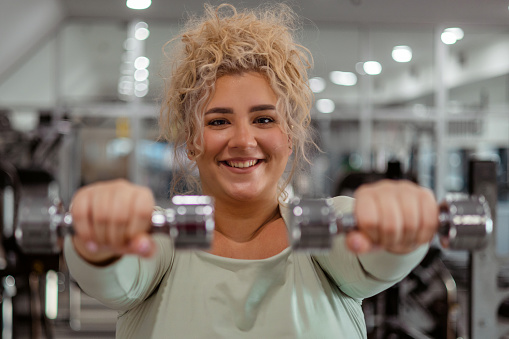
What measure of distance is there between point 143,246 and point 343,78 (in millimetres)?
6920

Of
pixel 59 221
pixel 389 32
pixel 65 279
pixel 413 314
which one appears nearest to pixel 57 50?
pixel 65 279

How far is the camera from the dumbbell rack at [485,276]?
7.43 ft

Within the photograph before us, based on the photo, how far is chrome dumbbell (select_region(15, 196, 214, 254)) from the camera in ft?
2.15

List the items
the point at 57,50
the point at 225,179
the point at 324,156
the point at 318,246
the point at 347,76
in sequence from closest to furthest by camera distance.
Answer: the point at 318,246
the point at 225,179
the point at 324,156
the point at 57,50
the point at 347,76

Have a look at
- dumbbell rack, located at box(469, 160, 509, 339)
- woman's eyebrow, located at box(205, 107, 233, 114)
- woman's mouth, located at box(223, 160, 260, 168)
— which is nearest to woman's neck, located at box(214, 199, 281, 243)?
woman's mouth, located at box(223, 160, 260, 168)

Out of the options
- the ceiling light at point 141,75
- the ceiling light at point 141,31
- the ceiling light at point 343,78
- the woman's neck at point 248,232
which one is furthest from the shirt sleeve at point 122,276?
the ceiling light at point 343,78

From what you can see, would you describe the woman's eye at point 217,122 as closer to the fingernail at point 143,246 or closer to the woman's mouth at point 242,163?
the woman's mouth at point 242,163

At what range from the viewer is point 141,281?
0.98 m

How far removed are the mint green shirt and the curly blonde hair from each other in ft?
0.89

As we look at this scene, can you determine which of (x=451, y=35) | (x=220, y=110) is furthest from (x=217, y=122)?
(x=451, y=35)

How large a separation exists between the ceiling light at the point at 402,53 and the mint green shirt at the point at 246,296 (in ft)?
22.0

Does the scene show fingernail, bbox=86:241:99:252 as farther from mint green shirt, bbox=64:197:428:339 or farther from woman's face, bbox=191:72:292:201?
woman's face, bbox=191:72:292:201

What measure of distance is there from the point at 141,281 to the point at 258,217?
1.14ft

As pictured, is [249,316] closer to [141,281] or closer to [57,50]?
[141,281]
